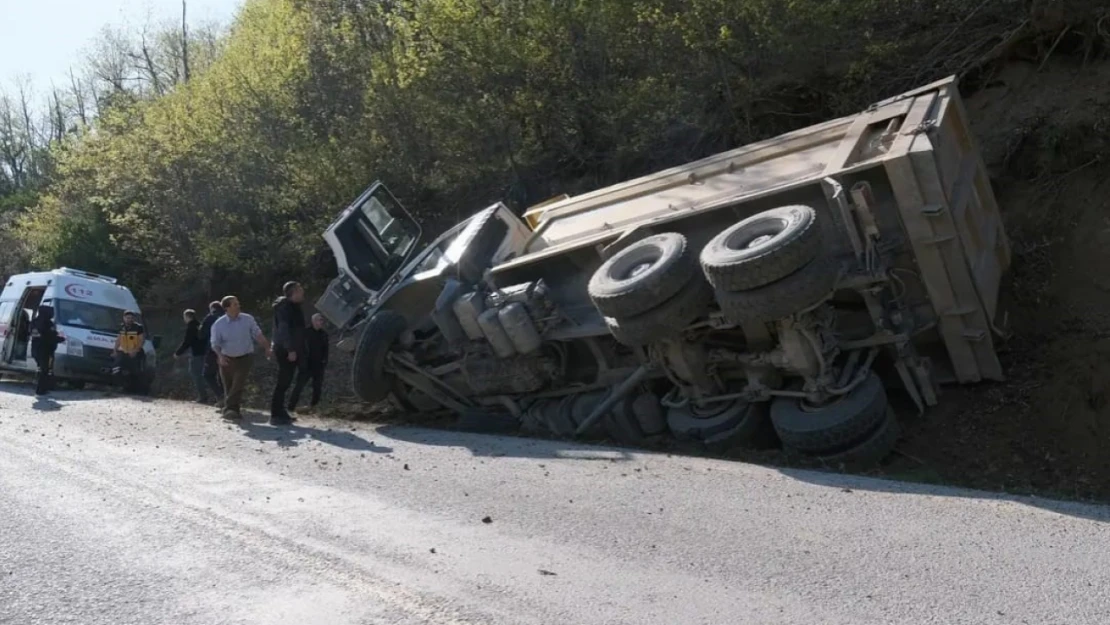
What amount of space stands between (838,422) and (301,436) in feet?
18.2

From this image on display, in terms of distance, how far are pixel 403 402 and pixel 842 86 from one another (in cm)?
694

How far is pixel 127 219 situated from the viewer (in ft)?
86.0

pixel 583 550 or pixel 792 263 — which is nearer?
pixel 583 550

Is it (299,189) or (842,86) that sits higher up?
(299,189)

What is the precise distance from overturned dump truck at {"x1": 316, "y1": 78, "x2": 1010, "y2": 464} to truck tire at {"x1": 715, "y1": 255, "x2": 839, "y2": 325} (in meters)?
0.01

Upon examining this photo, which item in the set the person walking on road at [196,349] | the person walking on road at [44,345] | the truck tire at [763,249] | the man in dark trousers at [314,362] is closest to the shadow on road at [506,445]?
the truck tire at [763,249]

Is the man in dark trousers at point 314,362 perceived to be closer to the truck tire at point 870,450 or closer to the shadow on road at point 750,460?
the shadow on road at point 750,460

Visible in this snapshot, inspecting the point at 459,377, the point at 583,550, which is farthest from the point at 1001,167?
the point at 583,550

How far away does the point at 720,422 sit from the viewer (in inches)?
338

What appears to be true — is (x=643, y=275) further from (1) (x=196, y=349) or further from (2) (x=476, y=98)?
(1) (x=196, y=349)

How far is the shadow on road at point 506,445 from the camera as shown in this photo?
8.63 m

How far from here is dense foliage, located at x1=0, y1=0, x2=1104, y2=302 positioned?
42.5 feet

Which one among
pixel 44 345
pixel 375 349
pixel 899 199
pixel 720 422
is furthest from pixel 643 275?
pixel 44 345

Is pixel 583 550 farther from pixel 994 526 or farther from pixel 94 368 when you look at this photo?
pixel 94 368
